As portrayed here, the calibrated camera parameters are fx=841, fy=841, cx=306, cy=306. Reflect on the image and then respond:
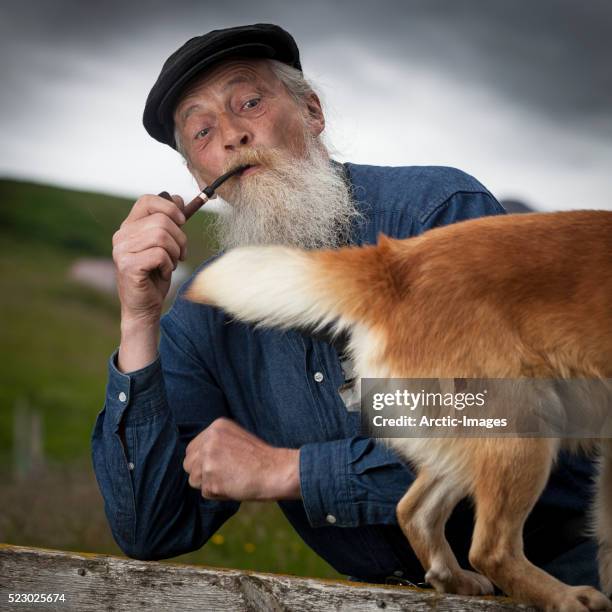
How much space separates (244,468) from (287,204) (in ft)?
2.45

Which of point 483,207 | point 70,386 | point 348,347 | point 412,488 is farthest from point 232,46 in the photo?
point 70,386

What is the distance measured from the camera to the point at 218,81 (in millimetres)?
2418

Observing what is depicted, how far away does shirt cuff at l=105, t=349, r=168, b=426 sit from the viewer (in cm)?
211

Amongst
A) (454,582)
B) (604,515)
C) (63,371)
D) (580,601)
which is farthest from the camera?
(63,371)

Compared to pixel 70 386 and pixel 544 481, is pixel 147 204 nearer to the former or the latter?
pixel 544 481

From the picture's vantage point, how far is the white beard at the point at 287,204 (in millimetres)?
2285

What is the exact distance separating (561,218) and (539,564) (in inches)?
35.4

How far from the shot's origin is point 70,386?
65.3ft

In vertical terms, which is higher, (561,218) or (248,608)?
(561,218)

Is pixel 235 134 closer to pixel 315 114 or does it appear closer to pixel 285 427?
pixel 315 114

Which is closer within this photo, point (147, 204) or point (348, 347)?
point (348, 347)

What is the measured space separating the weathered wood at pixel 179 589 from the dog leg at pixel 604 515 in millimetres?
421

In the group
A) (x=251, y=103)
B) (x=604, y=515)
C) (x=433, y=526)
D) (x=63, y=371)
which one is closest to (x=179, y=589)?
(x=433, y=526)

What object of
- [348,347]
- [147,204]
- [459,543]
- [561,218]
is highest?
[147,204]
